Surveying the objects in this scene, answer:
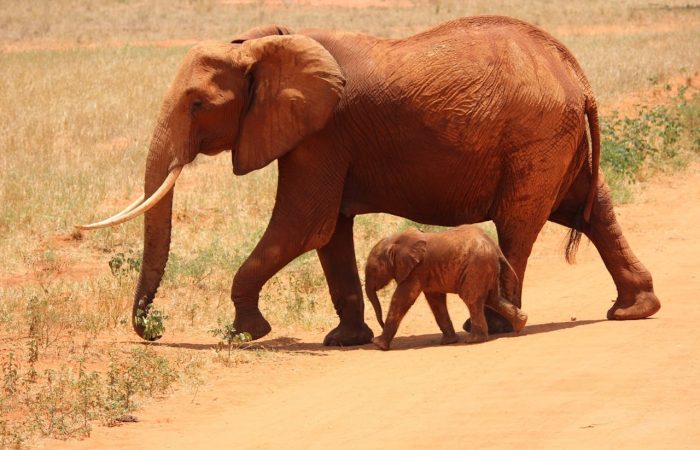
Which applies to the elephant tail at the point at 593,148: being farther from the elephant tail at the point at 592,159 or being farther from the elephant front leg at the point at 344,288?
the elephant front leg at the point at 344,288

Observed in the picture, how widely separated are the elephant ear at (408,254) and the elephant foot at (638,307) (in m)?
1.81

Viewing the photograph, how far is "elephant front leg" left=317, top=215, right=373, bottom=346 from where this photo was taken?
10070 mm

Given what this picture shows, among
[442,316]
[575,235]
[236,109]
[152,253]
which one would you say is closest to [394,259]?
[442,316]

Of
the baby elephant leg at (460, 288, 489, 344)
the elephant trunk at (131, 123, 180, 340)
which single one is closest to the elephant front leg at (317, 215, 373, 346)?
the baby elephant leg at (460, 288, 489, 344)

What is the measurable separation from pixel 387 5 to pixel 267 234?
40219 mm

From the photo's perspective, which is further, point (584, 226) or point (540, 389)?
point (584, 226)

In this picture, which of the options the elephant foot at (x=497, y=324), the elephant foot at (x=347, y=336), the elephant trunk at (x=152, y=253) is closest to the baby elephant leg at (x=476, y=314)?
the elephant foot at (x=497, y=324)

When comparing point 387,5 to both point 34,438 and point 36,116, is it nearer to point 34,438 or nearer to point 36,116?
point 36,116

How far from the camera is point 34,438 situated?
23.6 ft

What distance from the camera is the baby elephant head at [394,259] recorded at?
9.28 m

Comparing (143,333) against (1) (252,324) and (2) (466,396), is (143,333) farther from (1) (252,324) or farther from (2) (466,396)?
(2) (466,396)

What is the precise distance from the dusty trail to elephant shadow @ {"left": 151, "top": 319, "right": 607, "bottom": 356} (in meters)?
0.03

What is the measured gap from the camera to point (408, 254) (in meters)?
9.27

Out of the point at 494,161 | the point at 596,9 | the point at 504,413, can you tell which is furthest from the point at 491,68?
the point at 596,9
